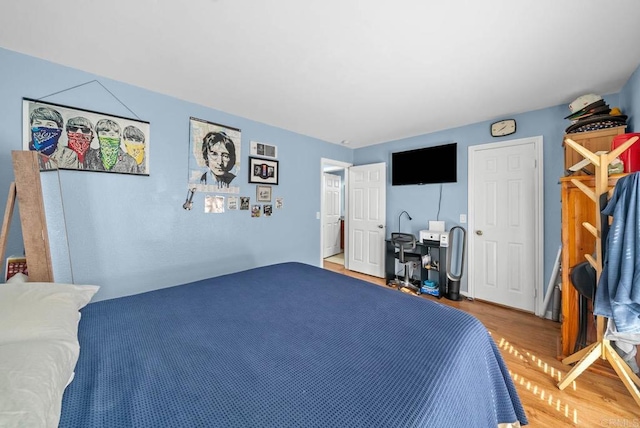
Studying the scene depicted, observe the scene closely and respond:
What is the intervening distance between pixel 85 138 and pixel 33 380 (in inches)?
83.1

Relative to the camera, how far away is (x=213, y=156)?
269 centimetres

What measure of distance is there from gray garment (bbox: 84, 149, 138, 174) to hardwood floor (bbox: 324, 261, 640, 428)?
2.64 meters

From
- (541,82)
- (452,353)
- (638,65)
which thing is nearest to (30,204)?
(452,353)

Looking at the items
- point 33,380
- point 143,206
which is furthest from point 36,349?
point 143,206

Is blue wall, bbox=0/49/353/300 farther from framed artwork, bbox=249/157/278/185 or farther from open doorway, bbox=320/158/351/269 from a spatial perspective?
open doorway, bbox=320/158/351/269

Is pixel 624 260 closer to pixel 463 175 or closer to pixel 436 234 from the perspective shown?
pixel 436 234

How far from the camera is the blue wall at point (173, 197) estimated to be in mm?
1865

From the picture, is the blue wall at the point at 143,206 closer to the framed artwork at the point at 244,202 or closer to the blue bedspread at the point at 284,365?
the framed artwork at the point at 244,202

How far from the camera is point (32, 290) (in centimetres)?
104

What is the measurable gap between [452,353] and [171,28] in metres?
2.33

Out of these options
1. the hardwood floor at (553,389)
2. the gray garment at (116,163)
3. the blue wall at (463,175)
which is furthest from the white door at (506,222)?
the gray garment at (116,163)

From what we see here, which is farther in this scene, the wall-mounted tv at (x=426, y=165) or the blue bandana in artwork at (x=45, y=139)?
the wall-mounted tv at (x=426, y=165)

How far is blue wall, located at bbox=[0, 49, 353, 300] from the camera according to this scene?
1.76 metres

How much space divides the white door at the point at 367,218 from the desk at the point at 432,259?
0.27 m
